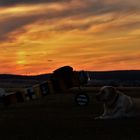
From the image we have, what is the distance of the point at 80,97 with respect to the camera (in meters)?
33.2

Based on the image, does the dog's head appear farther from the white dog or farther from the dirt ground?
the dirt ground

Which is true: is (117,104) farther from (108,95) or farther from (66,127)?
(66,127)

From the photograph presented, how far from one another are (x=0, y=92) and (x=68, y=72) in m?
4.69

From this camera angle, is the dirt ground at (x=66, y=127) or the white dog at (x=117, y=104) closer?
the dirt ground at (x=66, y=127)

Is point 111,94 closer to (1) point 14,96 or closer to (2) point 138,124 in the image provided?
(2) point 138,124

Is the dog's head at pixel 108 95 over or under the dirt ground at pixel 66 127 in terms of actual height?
over

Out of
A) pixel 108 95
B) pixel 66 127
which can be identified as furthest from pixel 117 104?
pixel 66 127

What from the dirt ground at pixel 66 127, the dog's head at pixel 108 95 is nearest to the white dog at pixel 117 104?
the dog's head at pixel 108 95

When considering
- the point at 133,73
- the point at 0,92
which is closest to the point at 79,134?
the point at 0,92

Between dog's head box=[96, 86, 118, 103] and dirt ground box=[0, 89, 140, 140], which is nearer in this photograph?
dirt ground box=[0, 89, 140, 140]

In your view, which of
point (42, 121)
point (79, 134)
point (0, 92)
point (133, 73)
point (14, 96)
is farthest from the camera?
point (133, 73)

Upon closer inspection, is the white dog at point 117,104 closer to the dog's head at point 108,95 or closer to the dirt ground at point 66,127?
the dog's head at point 108,95

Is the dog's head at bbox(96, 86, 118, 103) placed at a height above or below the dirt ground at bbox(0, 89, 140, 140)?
above

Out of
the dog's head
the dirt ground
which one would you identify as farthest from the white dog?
the dirt ground
